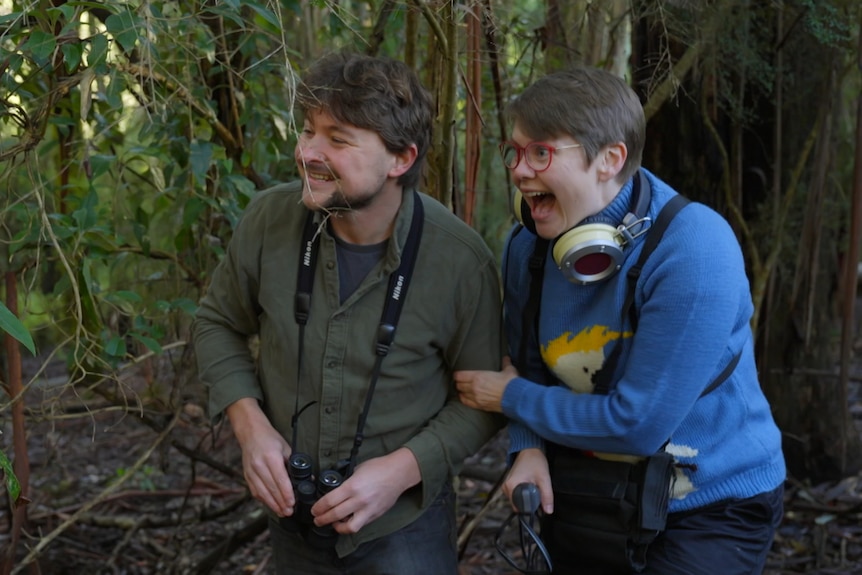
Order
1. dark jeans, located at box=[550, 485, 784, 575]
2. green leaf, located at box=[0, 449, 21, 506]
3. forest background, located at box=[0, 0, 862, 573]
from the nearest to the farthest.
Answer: green leaf, located at box=[0, 449, 21, 506]
dark jeans, located at box=[550, 485, 784, 575]
forest background, located at box=[0, 0, 862, 573]

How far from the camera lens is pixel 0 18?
2.30m

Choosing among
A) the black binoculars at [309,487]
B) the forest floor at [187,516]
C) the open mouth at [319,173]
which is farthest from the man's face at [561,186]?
the forest floor at [187,516]

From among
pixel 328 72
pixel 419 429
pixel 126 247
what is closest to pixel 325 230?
pixel 328 72

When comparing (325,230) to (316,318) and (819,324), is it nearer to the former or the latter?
(316,318)

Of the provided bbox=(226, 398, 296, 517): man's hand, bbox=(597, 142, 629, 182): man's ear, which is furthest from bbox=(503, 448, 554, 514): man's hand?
bbox=(597, 142, 629, 182): man's ear

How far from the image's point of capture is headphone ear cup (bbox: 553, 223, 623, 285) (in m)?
2.04

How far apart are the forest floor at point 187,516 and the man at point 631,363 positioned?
109 cm

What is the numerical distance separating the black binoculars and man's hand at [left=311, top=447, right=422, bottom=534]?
2 centimetres

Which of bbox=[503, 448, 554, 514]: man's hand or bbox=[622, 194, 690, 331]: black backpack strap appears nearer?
bbox=[622, 194, 690, 331]: black backpack strap

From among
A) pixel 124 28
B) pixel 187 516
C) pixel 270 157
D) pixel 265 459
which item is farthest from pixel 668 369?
pixel 187 516

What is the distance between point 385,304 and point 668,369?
728 mm

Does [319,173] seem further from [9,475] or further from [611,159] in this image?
[9,475]

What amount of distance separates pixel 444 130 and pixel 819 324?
2.38 meters

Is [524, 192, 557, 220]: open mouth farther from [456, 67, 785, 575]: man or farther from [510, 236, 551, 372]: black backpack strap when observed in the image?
[510, 236, 551, 372]: black backpack strap
